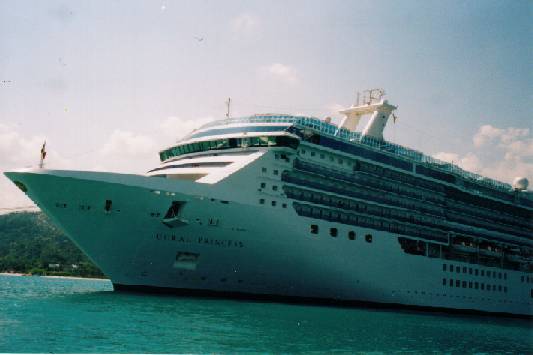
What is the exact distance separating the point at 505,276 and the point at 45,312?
35.2 meters

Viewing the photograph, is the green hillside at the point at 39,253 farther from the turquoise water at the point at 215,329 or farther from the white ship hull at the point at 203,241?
the turquoise water at the point at 215,329

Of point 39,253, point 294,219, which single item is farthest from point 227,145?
point 39,253

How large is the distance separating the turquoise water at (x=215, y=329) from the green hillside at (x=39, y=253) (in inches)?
3765

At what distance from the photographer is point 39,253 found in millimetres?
139750

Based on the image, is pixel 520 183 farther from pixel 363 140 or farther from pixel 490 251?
pixel 363 140

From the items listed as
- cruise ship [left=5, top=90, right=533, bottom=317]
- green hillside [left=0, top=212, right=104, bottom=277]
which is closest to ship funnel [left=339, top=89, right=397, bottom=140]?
cruise ship [left=5, top=90, right=533, bottom=317]

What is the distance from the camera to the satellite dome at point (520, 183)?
4644 centimetres

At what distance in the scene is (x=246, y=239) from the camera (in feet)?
89.7

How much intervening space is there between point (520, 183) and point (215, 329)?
3712cm

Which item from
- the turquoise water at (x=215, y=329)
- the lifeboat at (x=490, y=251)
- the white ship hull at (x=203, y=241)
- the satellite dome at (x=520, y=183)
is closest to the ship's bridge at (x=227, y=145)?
the white ship hull at (x=203, y=241)

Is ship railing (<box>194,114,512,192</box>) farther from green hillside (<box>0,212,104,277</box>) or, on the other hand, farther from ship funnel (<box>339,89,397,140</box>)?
green hillside (<box>0,212,104,277</box>)

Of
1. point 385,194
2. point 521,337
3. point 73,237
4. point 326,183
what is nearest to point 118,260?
point 73,237

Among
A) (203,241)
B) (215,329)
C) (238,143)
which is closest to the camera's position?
(215,329)

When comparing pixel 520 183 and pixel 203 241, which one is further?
pixel 520 183
